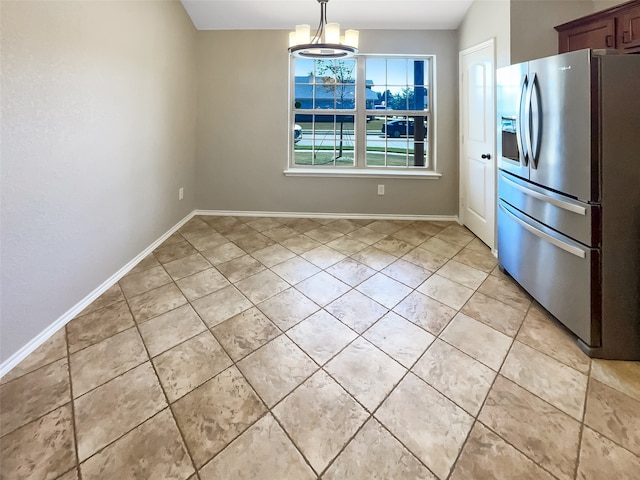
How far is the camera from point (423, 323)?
6.94ft

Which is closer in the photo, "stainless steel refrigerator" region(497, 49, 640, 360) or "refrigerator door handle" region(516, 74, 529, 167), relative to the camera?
"stainless steel refrigerator" region(497, 49, 640, 360)

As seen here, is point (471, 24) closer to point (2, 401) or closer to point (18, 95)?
point (18, 95)

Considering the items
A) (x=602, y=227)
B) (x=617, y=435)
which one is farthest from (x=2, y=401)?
(x=602, y=227)

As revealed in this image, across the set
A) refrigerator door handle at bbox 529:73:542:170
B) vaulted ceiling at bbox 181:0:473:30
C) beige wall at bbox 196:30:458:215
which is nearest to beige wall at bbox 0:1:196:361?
vaulted ceiling at bbox 181:0:473:30

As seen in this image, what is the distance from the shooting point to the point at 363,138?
4.44 m

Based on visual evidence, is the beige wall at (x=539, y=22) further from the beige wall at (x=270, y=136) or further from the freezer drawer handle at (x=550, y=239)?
the freezer drawer handle at (x=550, y=239)

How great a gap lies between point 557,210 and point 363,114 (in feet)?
9.76

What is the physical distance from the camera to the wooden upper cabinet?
2.27m

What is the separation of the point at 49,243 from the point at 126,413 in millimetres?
1217

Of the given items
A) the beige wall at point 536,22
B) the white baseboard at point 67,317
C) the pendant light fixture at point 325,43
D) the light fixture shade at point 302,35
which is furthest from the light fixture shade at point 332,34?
the white baseboard at point 67,317

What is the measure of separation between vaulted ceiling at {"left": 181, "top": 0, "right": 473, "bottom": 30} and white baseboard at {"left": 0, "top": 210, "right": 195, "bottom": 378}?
2713 millimetres

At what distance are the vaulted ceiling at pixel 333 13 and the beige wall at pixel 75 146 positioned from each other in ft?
1.67

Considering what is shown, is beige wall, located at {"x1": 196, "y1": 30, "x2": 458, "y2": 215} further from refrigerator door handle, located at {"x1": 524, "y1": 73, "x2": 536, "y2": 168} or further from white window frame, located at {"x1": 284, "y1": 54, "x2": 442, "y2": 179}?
refrigerator door handle, located at {"x1": 524, "y1": 73, "x2": 536, "y2": 168}

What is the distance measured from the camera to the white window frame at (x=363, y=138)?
4.26 meters
